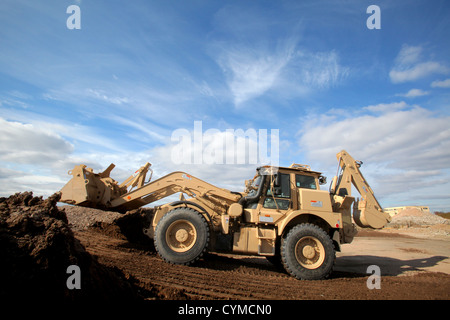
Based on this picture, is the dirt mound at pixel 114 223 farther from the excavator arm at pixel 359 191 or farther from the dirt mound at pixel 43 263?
the excavator arm at pixel 359 191

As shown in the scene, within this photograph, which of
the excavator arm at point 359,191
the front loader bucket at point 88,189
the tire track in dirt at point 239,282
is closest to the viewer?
the tire track in dirt at point 239,282

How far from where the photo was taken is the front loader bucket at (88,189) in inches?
288

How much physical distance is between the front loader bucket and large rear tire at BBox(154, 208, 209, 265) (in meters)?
2.08

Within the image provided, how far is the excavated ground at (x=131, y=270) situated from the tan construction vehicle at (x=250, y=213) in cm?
59

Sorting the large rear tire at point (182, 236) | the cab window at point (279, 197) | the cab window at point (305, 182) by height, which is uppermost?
the cab window at point (305, 182)

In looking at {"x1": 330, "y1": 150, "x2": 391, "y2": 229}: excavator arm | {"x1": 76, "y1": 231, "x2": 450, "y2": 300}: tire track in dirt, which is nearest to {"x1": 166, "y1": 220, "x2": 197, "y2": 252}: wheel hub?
{"x1": 76, "y1": 231, "x2": 450, "y2": 300}: tire track in dirt

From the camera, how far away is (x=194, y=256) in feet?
22.3

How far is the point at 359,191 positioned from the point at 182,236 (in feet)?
19.4

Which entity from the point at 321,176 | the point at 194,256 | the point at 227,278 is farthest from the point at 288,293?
the point at 321,176

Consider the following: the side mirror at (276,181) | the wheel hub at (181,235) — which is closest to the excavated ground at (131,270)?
the wheel hub at (181,235)

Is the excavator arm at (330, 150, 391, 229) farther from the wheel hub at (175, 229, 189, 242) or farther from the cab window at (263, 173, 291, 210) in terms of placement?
the wheel hub at (175, 229, 189, 242)

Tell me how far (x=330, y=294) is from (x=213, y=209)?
12.4 ft

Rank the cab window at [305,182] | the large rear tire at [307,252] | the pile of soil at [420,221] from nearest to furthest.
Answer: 1. the large rear tire at [307,252]
2. the cab window at [305,182]
3. the pile of soil at [420,221]
